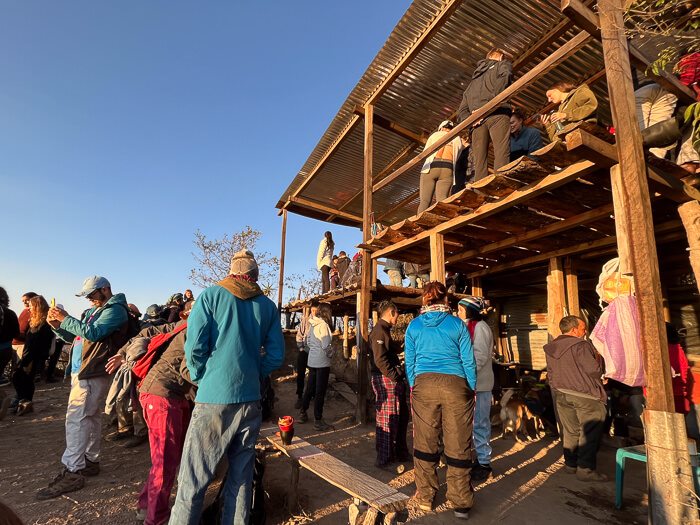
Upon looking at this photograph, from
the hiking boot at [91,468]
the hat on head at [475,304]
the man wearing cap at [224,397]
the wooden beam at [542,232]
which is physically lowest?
the hiking boot at [91,468]

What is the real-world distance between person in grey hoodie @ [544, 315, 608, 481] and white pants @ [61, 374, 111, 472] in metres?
5.16

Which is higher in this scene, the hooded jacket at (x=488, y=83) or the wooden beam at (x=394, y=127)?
the wooden beam at (x=394, y=127)

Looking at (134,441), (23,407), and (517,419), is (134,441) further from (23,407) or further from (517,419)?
(517,419)

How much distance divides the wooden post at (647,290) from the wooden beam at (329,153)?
464 centimetres

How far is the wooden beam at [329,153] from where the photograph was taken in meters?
7.52

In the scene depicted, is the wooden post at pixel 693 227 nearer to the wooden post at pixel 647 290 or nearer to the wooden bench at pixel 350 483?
the wooden post at pixel 647 290

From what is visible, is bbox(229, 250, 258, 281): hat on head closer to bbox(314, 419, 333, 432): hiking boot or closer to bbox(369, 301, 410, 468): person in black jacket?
bbox(369, 301, 410, 468): person in black jacket

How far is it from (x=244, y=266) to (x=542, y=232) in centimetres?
459

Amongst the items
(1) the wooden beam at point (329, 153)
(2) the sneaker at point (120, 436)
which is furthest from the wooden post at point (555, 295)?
(2) the sneaker at point (120, 436)

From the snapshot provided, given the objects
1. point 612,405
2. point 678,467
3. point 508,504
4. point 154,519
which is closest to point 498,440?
point 612,405

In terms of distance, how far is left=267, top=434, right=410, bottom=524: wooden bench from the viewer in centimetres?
244

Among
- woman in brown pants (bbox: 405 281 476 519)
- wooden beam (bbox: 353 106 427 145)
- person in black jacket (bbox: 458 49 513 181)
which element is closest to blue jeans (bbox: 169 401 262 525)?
woman in brown pants (bbox: 405 281 476 519)

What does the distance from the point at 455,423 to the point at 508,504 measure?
3.96ft

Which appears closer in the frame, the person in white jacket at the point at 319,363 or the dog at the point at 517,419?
the dog at the point at 517,419
